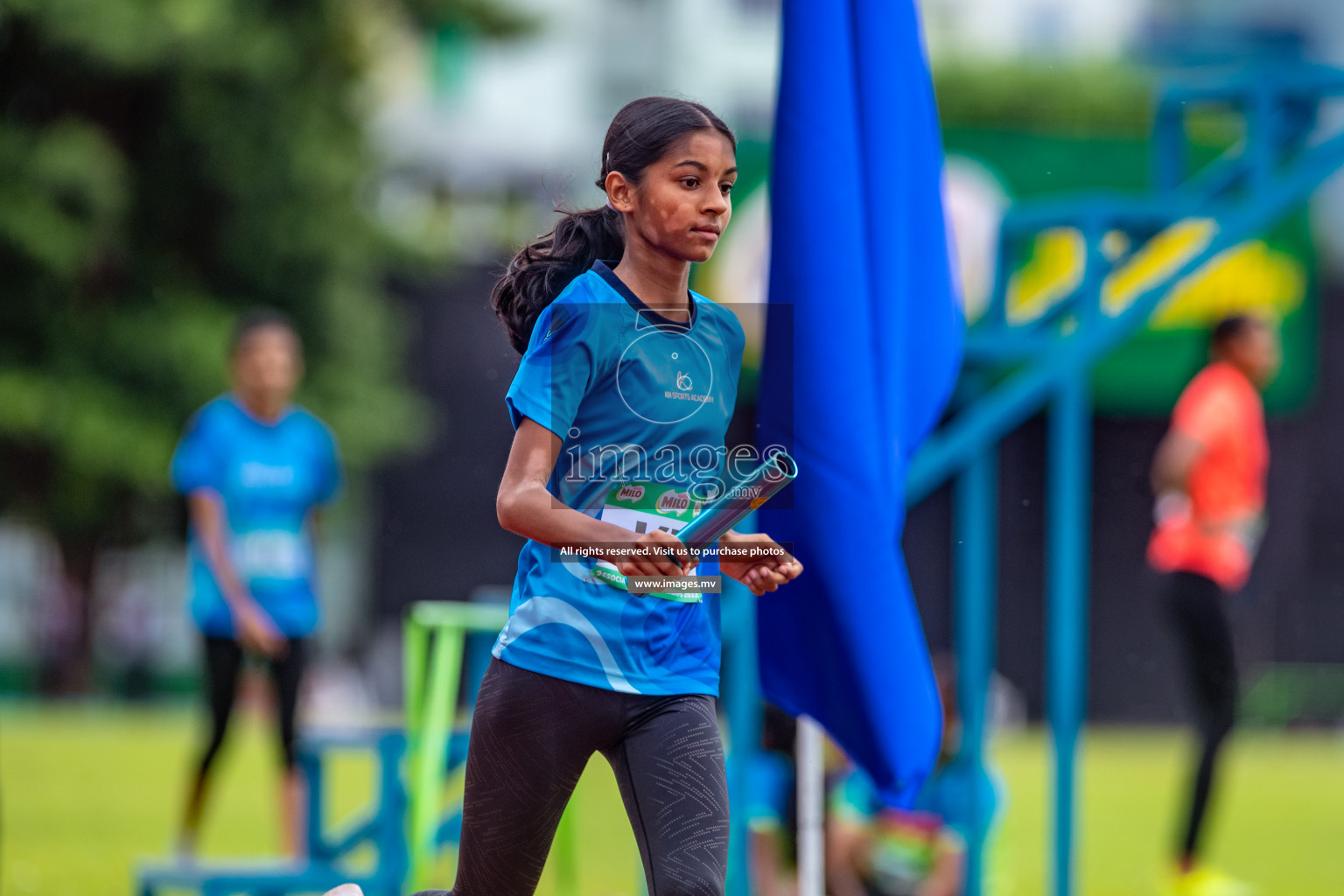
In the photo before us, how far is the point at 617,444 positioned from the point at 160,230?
17.0 m

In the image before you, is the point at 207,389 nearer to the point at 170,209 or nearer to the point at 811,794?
the point at 170,209

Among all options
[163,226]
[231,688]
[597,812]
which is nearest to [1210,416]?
[597,812]

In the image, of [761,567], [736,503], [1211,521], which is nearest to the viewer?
[736,503]

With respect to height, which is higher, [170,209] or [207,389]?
[170,209]

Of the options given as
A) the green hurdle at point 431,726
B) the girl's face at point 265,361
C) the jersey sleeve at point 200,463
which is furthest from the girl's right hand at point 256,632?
the green hurdle at point 431,726

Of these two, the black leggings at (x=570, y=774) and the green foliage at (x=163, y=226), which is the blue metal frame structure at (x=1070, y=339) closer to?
the black leggings at (x=570, y=774)

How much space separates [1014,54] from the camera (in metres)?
28.0

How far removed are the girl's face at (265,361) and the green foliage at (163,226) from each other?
11.6 meters

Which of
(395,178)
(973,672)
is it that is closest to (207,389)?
(395,178)

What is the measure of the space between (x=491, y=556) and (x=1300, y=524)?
9487mm

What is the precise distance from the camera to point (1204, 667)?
6.54 metres

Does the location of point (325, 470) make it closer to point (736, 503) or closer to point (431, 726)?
point (431, 726)

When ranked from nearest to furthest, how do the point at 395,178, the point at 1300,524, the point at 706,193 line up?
the point at 706,193 < the point at 1300,524 < the point at 395,178

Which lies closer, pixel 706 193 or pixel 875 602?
pixel 706 193
